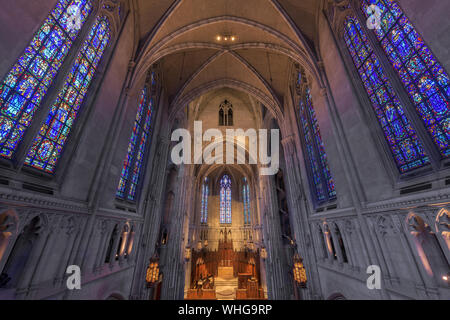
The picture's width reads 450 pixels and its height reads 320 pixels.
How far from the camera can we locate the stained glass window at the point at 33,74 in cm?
415

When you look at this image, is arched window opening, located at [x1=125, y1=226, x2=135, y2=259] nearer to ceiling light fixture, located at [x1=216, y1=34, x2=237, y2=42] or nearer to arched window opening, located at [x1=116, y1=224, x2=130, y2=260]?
arched window opening, located at [x1=116, y1=224, x2=130, y2=260]

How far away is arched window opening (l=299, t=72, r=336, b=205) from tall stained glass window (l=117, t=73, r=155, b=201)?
406 inches

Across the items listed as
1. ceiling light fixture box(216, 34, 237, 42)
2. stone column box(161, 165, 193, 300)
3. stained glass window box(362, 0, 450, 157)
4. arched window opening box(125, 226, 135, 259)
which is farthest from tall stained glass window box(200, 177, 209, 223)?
stained glass window box(362, 0, 450, 157)

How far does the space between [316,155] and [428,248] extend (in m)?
5.79

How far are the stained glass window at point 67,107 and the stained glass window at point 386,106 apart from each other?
417 inches

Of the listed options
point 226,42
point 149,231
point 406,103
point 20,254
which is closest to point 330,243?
point 406,103

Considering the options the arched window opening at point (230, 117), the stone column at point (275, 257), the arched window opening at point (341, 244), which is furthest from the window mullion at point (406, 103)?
the arched window opening at point (230, 117)

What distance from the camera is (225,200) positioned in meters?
32.2

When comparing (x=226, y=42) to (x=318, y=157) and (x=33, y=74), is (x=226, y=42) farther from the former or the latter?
(x=33, y=74)

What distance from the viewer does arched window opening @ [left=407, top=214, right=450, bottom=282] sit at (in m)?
4.07

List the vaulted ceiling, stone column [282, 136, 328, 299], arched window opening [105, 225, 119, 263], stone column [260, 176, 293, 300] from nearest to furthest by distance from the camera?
arched window opening [105, 225, 119, 263] < stone column [282, 136, 328, 299] < the vaulted ceiling < stone column [260, 176, 293, 300]

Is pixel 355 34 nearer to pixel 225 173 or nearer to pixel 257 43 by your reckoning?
pixel 257 43

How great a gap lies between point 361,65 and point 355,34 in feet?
4.92

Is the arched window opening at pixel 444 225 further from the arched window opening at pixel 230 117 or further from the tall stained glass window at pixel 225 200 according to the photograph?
the tall stained glass window at pixel 225 200
